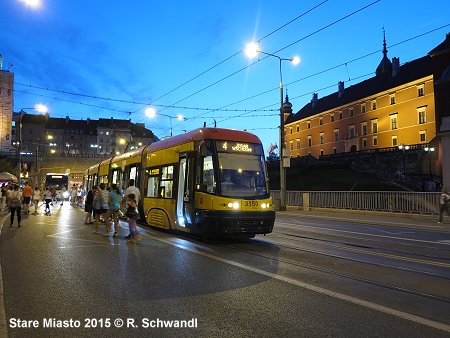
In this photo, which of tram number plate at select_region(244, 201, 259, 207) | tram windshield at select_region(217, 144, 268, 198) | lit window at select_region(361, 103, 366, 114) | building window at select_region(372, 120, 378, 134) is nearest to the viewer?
tram number plate at select_region(244, 201, 259, 207)

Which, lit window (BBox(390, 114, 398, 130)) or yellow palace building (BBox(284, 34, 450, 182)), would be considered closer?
yellow palace building (BBox(284, 34, 450, 182))

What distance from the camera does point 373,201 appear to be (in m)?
25.9

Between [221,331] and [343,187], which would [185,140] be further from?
[343,187]

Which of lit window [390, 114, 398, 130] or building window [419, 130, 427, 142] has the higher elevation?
lit window [390, 114, 398, 130]

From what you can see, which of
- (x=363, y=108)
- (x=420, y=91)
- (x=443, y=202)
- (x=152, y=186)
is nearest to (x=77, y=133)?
(x=363, y=108)

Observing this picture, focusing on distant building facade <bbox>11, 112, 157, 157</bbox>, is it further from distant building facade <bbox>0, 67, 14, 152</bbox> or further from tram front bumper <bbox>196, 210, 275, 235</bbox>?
tram front bumper <bbox>196, 210, 275, 235</bbox>

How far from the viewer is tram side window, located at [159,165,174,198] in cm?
1361

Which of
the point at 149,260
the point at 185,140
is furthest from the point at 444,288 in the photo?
the point at 185,140

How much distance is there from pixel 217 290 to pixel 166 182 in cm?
795

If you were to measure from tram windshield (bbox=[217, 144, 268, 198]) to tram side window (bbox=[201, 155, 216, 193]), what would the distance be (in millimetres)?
226

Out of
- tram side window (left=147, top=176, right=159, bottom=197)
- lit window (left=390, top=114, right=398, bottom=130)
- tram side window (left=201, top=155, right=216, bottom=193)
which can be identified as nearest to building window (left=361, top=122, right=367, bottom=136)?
lit window (left=390, top=114, right=398, bottom=130)

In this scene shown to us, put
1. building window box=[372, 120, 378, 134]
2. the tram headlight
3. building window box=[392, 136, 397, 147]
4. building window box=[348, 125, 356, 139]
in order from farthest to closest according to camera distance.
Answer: building window box=[348, 125, 356, 139], building window box=[372, 120, 378, 134], building window box=[392, 136, 397, 147], the tram headlight

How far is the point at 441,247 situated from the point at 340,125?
256ft

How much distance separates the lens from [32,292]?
6.23m
